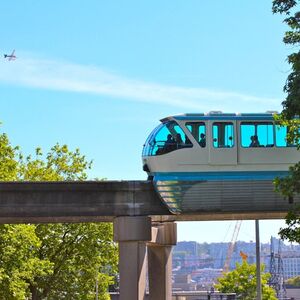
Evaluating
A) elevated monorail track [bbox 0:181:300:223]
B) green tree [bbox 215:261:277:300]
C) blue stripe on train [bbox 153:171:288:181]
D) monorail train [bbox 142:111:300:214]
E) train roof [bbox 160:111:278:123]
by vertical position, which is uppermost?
train roof [bbox 160:111:278:123]

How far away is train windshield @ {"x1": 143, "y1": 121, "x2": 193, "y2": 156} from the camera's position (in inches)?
1051

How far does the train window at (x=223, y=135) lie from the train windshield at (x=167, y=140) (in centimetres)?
105

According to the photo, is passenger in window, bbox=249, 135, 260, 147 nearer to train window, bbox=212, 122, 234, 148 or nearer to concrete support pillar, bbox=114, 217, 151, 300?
train window, bbox=212, 122, 234, 148

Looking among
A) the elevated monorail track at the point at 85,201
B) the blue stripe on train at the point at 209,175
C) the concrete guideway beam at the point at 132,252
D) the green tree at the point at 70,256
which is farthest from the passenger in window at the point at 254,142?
the green tree at the point at 70,256

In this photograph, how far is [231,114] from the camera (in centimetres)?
2686

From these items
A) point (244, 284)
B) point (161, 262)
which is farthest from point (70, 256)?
point (244, 284)

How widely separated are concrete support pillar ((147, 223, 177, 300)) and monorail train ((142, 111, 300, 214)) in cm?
979

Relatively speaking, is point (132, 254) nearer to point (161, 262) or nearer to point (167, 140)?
point (167, 140)

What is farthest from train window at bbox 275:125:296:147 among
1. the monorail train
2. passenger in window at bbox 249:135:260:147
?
passenger in window at bbox 249:135:260:147

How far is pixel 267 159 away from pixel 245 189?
1.57 meters

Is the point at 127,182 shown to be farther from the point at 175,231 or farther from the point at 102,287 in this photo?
the point at 102,287

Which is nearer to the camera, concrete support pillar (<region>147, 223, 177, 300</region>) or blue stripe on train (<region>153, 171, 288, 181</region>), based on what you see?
blue stripe on train (<region>153, 171, 288, 181</region>)

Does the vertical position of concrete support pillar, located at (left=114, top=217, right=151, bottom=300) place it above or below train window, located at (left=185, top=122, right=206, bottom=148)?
below

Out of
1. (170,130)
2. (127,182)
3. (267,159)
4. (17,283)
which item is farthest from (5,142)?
(267,159)
